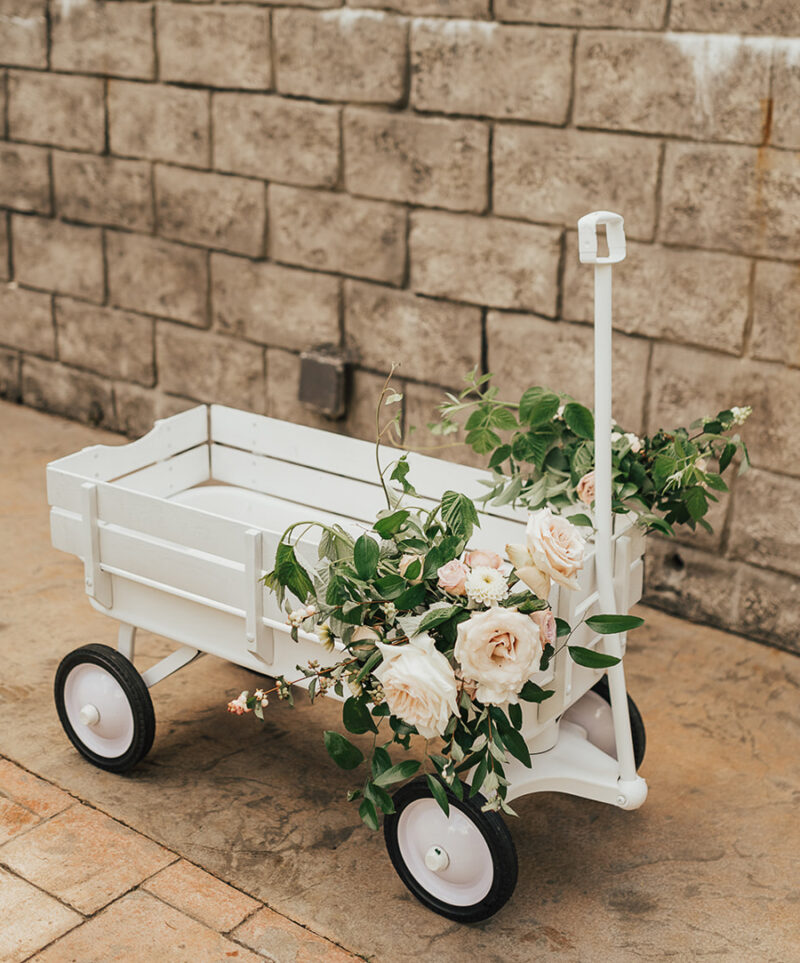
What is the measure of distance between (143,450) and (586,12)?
201 centimetres

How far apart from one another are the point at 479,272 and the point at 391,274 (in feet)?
1.29

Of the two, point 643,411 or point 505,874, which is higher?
point 643,411

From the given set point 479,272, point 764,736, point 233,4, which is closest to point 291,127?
point 233,4

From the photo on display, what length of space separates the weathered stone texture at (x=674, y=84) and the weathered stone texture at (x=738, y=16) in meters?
0.04

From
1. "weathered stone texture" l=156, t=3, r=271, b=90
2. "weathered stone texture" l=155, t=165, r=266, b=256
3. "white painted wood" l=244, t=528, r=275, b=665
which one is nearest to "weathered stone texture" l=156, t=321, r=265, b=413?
"weathered stone texture" l=155, t=165, r=266, b=256

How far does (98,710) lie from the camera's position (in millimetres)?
3252

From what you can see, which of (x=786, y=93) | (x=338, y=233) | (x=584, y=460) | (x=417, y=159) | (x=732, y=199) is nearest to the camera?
(x=584, y=460)

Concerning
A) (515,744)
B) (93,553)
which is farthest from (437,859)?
(93,553)

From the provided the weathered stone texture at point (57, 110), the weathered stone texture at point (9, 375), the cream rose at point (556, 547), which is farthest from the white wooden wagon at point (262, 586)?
the weathered stone texture at point (9, 375)

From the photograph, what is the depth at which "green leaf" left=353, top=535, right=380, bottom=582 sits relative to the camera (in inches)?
96.3

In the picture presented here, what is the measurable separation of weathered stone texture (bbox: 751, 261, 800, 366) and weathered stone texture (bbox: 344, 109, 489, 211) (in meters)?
1.06

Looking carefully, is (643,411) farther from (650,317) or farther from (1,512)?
(1,512)

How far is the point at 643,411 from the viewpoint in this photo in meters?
4.23

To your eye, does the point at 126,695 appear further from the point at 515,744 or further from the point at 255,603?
the point at 515,744
